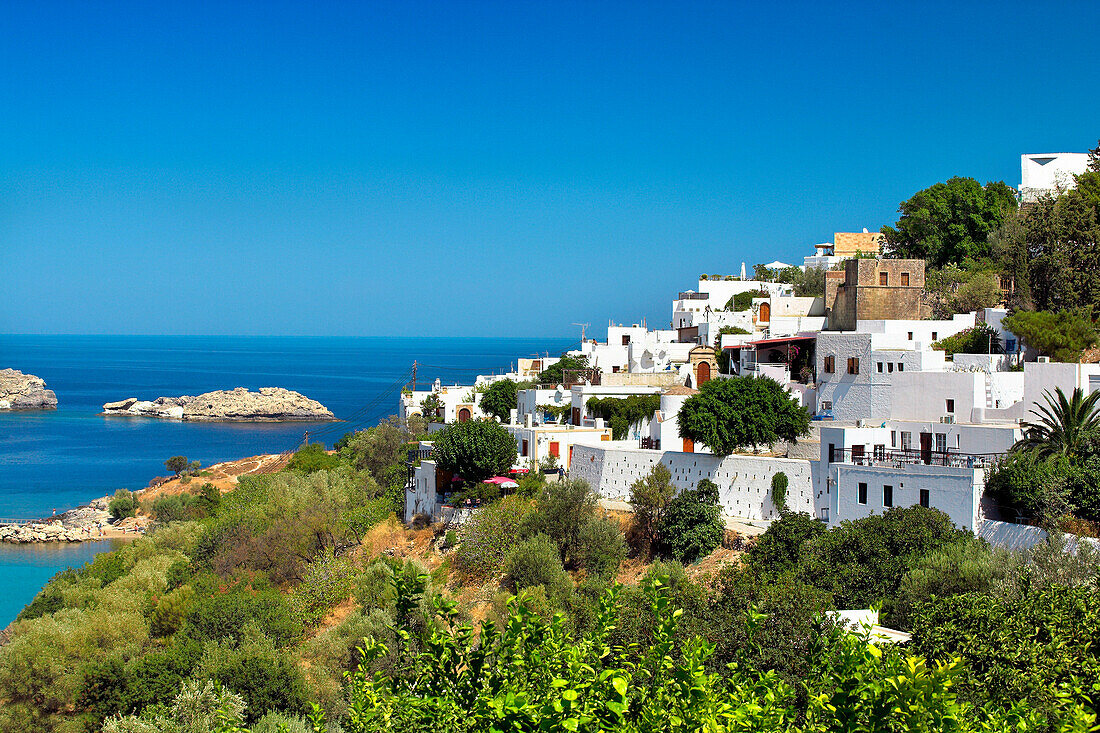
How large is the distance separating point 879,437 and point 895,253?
73.2 ft

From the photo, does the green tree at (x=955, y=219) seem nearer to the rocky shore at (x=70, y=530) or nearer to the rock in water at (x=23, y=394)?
the rocky shore at (x=70, y=530)

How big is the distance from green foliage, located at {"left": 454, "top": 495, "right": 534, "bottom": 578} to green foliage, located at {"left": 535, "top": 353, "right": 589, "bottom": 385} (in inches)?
538

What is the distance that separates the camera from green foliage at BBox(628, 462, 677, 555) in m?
24.9

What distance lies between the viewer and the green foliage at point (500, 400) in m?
39.8

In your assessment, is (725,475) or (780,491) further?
(725,475)

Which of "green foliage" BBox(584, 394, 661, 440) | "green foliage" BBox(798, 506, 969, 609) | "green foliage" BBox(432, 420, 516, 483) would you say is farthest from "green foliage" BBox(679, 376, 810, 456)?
"green foliage" BBox(432, 420, 516, 483)

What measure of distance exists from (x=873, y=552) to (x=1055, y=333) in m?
9.04

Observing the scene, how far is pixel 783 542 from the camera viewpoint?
20891mm

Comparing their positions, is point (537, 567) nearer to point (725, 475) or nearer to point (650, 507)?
point (650, 507)

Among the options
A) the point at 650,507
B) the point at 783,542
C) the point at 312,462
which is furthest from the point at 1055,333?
the point at 312,462

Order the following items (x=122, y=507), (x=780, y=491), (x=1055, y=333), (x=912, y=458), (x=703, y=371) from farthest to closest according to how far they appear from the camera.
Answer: (x=122, y=507) → (x=703, y=371) → (x=1055, y=333) → (x=780, y=491) → (x=912, y=458)

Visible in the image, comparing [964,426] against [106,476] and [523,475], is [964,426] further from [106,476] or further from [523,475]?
[106,476]

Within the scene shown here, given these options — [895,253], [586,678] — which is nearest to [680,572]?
[586,678]

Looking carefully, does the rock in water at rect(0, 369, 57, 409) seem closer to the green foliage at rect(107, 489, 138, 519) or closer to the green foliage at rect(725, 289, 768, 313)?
the green foliage at rect(107, 489, 138, 519)
